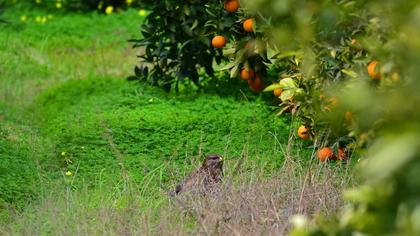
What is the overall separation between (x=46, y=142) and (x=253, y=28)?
1.75m

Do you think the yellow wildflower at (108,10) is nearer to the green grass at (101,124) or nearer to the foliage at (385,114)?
the green grass at (101,124)

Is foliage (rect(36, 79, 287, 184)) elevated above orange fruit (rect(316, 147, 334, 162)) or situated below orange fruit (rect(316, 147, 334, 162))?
below

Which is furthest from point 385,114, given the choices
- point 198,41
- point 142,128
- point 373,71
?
point 198,41

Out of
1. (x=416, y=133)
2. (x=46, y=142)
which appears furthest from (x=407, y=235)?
(x=46, y=142)

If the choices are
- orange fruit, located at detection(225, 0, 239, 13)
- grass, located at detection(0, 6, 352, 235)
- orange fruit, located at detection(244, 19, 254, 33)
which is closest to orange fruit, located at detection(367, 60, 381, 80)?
grass, located at detection(0, 6, 352, 235)

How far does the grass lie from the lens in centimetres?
459

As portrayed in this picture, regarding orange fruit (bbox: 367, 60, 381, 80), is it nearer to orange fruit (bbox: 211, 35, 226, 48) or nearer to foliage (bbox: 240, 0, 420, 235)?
foliage (bbox: 240, 0, 420, 235)

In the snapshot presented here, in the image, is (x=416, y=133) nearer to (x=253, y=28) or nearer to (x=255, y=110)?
(x=253, y=28)

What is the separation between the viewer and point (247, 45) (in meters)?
6.71

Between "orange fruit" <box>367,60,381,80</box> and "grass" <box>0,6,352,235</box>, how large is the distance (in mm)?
987

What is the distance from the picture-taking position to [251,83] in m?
7.17

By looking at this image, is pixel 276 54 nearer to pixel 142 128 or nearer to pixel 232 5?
pixel 232 5

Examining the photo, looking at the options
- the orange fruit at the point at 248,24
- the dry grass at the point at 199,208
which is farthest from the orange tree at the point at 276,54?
the dry grass at the point at 199,208

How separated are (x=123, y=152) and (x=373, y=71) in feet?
10.4
